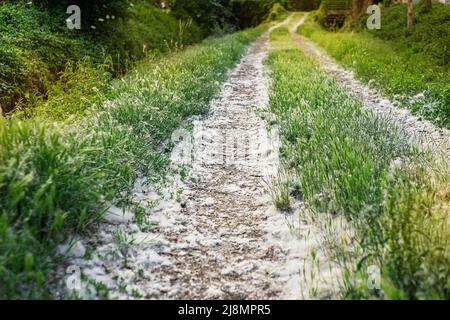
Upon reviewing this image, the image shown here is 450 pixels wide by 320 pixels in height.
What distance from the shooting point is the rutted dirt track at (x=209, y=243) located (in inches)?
133

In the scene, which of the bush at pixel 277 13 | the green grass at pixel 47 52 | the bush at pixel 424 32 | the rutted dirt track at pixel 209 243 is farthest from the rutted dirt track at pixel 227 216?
the bush at pixel 277 13

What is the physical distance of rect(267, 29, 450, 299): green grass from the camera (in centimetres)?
295

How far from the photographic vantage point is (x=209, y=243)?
4117mm

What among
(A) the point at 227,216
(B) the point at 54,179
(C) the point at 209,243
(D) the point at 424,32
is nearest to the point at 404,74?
(D) the point at 424,32

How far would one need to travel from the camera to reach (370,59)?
527 inches

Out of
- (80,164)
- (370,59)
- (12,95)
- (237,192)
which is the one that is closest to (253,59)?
(370,59)

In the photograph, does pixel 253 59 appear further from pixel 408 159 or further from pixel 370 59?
pixel 408 159

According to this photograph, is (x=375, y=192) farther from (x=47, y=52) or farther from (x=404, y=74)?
(x=47, y=52)

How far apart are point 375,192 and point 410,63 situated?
9174 millimetres
